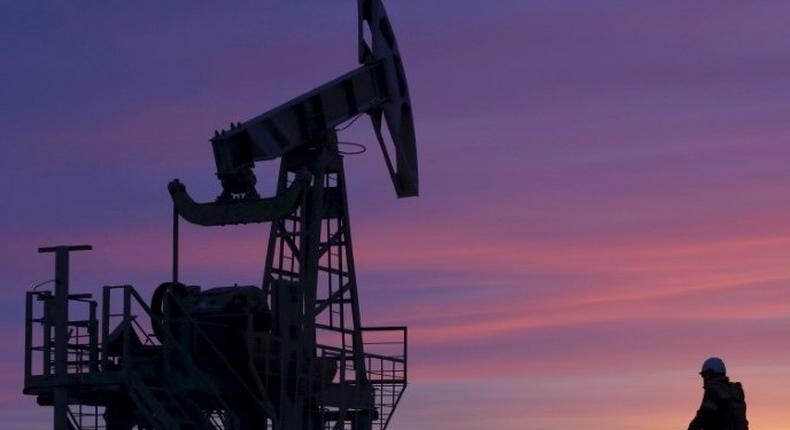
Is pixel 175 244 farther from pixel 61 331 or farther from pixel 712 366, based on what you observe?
pixel 712 366

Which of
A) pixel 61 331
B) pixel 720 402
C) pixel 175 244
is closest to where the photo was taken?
pixel 720 402

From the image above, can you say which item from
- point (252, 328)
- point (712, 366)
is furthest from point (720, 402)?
point (252, 328)

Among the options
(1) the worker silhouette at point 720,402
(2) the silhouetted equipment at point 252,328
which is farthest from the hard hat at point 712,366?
(2) the silhouetted equipment at point 252,328

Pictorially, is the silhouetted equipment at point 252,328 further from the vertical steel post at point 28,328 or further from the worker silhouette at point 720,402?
the worker silhouette at point 720,402

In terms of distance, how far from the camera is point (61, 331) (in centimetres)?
2973

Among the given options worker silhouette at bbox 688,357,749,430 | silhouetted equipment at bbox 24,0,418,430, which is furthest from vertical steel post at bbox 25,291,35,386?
worker silhouette at bbox 688,357,749,430

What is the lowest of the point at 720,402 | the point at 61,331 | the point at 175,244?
the point at 720,402

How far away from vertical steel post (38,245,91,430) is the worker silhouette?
1608 centimetres

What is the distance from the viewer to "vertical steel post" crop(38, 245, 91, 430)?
97.3 feet

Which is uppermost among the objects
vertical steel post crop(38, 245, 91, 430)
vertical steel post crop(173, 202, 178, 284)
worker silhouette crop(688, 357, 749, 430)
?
vertical steel post crop(173, 202, 178, 284)

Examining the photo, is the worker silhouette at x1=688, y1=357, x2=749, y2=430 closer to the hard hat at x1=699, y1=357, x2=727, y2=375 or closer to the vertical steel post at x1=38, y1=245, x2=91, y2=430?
the hard hat at x1=699, y1=357, x2=727, y2=375

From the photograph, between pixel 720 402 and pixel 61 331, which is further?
pixel 61 331

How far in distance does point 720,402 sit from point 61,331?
16.6 metres

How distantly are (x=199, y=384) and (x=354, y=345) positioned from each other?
677cm
